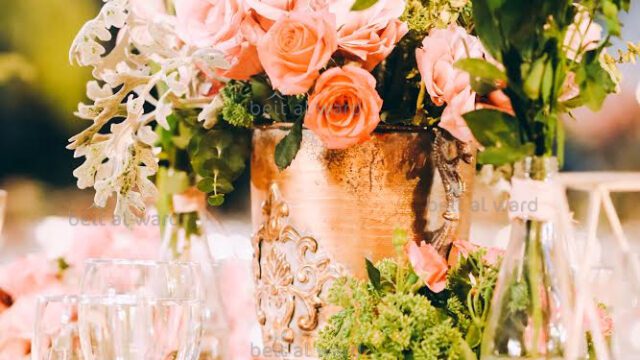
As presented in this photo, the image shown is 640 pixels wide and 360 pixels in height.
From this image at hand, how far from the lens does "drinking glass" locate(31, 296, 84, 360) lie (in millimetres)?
732

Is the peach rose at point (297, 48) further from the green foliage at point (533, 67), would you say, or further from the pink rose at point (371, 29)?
the green foliage at point (533, 67)

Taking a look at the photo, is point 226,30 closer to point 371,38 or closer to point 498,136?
point 371,38

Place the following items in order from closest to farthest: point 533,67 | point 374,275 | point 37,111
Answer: point 533,67 → point 374,275 → point 37,111

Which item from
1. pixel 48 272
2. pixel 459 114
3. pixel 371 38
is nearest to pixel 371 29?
pixel 371 38

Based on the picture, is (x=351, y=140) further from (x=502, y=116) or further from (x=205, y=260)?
(x=205, y=260)

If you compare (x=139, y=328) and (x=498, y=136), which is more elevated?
(x=498, y=136)

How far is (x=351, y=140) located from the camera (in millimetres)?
750

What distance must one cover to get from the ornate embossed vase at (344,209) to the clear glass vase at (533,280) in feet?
0.56

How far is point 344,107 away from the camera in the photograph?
762 millimetres

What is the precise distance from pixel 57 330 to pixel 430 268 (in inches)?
13.1

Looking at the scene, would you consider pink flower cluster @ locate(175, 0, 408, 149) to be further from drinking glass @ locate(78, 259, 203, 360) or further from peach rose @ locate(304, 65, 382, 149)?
drinking glass @ locate(78, 259, 203, 360)

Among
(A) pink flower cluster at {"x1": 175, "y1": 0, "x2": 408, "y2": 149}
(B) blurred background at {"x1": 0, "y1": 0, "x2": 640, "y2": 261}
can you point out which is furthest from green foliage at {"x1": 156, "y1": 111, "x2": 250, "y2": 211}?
(B) blurred background at {"x1": 0, "y1": 0, "x2": 640, "y2": 261}

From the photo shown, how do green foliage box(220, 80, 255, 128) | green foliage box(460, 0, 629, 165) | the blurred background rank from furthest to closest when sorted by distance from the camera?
the blurred background, green foliage box(220, 80, 255, 128), green foliage box(460, 0, 629, 165)

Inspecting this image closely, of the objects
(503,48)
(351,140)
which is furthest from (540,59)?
(351,140)
